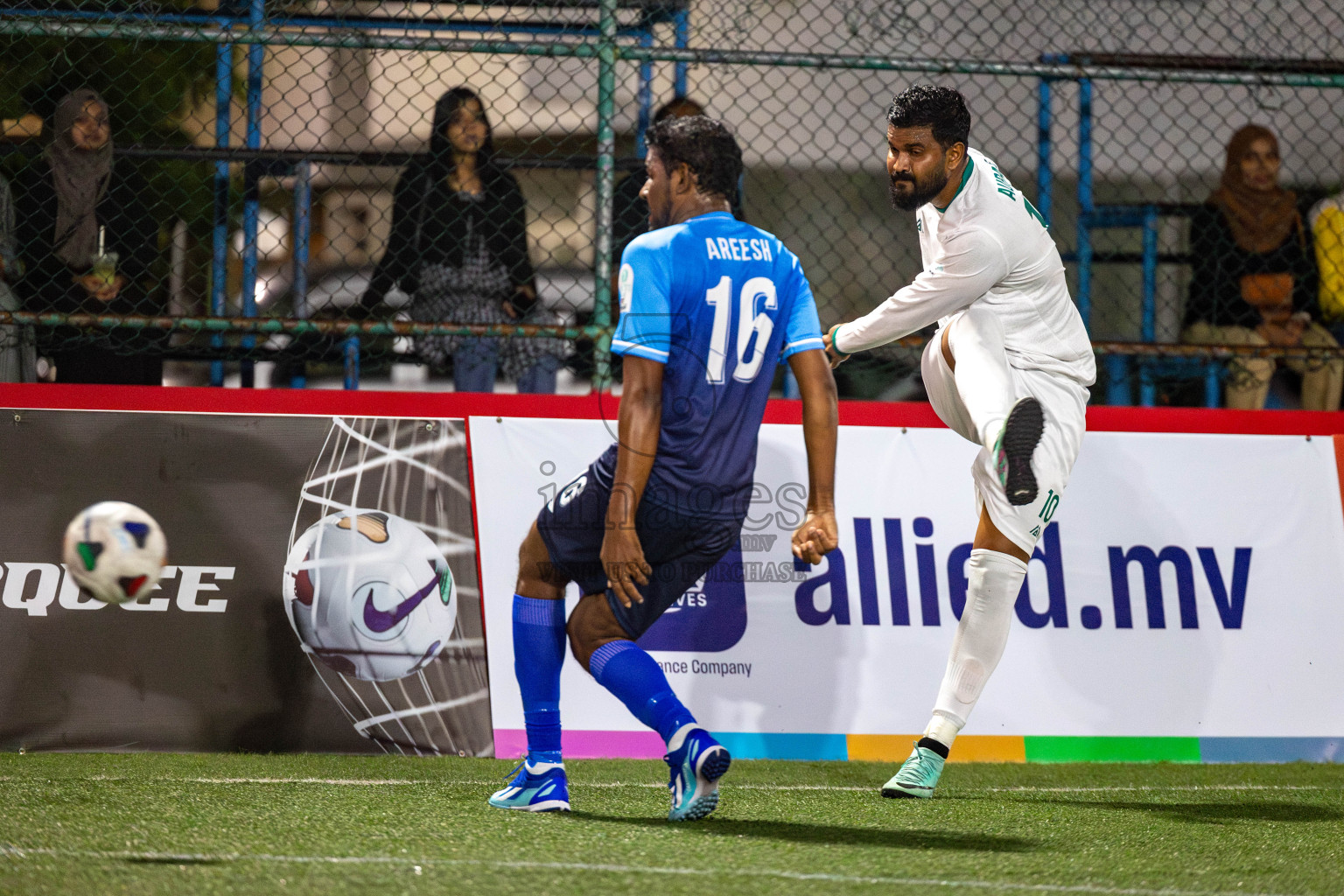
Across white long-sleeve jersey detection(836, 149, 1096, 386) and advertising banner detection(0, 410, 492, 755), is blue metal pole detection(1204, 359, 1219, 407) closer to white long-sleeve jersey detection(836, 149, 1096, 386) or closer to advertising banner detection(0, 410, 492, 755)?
white long-sleeve jersey detection(836, 149, 1096, 386)

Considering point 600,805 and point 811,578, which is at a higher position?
point 811,578

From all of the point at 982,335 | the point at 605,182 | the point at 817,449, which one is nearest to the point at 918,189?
the point at 982,335

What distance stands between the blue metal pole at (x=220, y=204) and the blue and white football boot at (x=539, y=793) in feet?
9.15

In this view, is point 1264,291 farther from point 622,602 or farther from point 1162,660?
point 622,602

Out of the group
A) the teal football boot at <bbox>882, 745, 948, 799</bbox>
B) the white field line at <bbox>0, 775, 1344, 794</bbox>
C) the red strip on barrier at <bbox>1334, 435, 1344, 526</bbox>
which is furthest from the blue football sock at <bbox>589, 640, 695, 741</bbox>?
the red strip on barrier at <bbox>1334, 435, 1344, 526</bbox>

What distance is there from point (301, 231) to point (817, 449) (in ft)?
9.69

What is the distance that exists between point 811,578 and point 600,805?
1.48 metres

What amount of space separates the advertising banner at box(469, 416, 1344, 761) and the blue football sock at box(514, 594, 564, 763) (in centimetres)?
103

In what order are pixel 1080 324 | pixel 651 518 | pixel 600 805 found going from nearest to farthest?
1. pixel 651 518
2. pixel 600 805
3. pixel 1080 324

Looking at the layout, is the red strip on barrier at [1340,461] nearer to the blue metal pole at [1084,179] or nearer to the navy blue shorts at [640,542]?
the blue metal pole at [1084,179]

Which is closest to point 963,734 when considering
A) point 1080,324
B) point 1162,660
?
point 1162,660

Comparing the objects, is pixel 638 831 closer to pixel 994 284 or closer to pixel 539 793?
pixel 539 793

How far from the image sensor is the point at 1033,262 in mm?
3939

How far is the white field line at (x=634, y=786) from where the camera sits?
3.79 m
